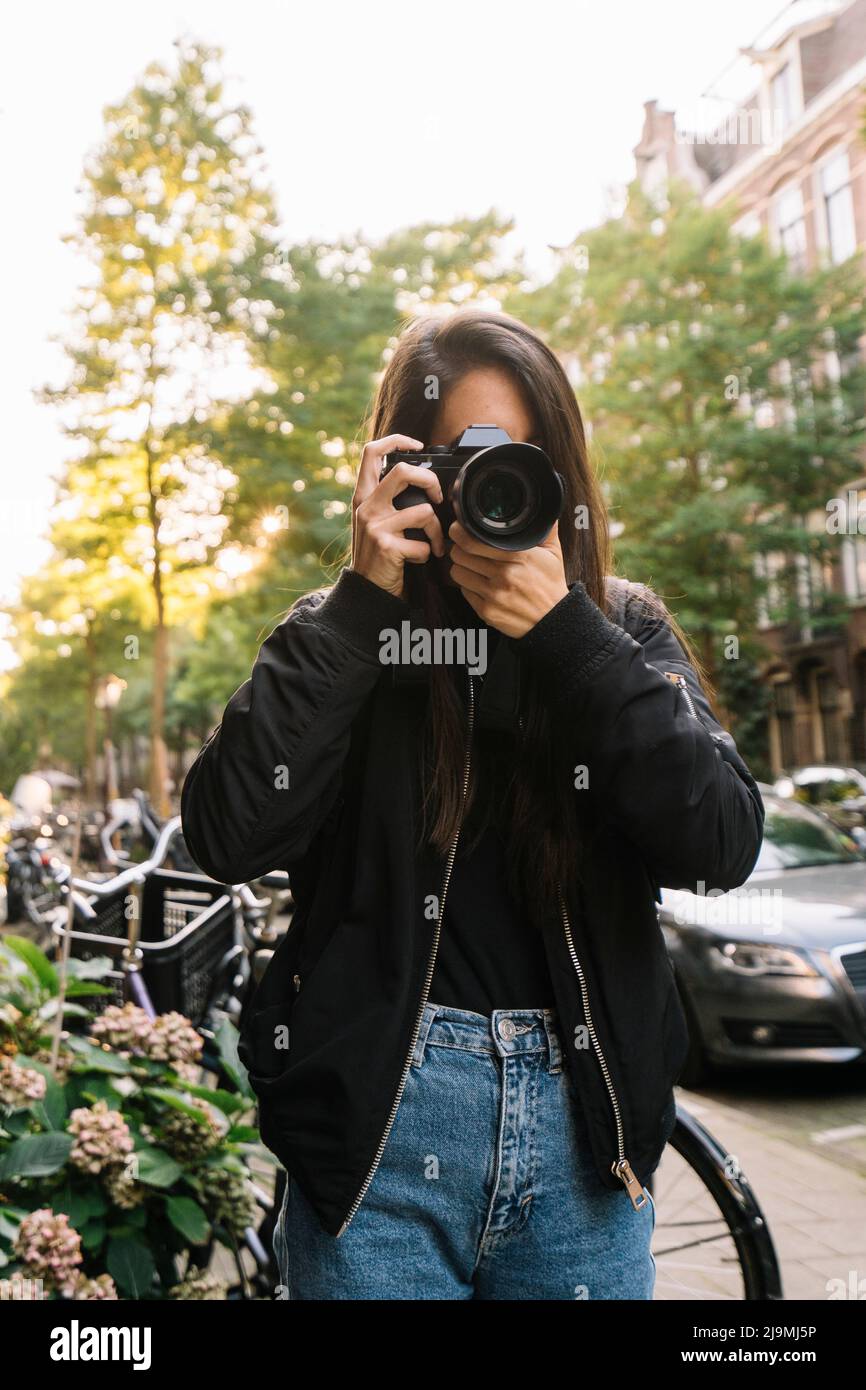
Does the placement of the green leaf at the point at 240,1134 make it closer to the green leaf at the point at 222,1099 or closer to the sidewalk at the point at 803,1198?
the green leaf at the point at 222,1099

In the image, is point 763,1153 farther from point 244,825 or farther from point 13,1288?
point 244,825

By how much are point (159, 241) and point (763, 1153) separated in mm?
17506

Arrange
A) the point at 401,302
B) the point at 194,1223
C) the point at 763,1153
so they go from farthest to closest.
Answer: the point at 401,302 < the point at 763,1153 < the point at 194,1223

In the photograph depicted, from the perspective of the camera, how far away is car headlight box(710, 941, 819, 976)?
524 cm

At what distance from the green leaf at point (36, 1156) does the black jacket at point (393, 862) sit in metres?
0.92

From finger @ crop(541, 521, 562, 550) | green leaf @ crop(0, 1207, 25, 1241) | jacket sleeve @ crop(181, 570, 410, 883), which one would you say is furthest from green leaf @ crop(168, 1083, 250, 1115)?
finger @ crop(541, 521, 562, 550)

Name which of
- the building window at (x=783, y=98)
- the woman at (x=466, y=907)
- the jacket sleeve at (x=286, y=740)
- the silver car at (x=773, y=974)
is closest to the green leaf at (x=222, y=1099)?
the woman at (x=466, y=907)

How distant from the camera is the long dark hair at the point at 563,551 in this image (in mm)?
1293

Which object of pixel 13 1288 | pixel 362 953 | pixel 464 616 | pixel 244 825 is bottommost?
pixel 13 1288

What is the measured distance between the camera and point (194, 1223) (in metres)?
2.12

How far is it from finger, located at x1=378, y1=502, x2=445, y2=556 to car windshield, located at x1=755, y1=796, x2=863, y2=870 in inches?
202

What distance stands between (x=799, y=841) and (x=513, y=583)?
566 cm

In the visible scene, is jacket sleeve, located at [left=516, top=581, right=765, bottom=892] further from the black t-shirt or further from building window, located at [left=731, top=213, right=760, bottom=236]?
building window, located at [left=731, top=213, right=760, bottom=236]

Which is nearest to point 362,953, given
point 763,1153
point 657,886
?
point 657,886
